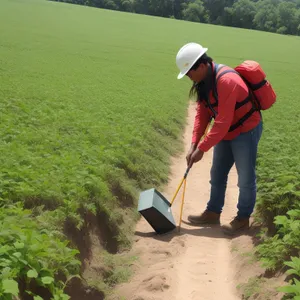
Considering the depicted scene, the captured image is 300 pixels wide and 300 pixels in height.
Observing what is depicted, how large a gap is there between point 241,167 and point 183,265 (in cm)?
170

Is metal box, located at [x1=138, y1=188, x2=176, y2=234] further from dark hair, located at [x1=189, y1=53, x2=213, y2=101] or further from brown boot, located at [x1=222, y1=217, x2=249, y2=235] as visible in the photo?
dark hair, located at [x1=189, y1=53, x2=213, y2=101]

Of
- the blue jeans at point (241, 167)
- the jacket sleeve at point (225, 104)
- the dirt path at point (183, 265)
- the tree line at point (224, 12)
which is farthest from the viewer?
the tree line at point (224, 12)

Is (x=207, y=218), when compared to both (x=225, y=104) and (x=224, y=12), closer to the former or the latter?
(x=225, y=104)

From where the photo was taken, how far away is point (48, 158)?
7.27 metres

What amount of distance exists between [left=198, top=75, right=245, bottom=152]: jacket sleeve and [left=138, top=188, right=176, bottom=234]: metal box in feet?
4.71

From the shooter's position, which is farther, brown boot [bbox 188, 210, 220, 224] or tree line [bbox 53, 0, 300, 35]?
tree line [bbox 53, 0, 300, 35]

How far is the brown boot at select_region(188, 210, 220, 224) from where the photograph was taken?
745 centimetres

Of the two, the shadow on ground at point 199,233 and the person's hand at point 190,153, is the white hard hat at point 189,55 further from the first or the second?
the shadow on ground at point 199,233

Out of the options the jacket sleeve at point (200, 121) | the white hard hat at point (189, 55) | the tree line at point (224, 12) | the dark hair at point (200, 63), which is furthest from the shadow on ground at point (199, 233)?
the tree line at point (224, 12)

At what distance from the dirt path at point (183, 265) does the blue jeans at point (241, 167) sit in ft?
1.85

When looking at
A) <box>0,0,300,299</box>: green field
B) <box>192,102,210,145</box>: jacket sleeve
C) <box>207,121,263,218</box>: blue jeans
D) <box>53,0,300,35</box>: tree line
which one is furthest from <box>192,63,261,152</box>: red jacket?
<box>53,0,300,35</box>: tree line

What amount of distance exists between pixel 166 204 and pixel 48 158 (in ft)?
6.94

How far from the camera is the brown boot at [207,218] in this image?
745 centimetres

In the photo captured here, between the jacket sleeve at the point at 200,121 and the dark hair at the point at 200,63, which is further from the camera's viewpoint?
the jacket sleeve at the point at 200,121
